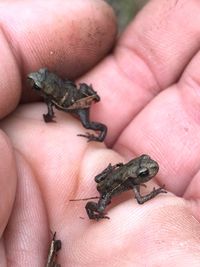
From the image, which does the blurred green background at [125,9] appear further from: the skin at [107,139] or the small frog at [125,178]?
the small frog at [125,178]

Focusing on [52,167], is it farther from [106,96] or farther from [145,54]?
[145,54]

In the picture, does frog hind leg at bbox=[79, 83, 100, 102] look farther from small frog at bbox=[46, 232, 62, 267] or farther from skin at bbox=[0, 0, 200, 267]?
small frog at bbox=[46, 232, 62, 267]

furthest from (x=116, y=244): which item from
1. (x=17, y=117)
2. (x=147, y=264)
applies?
(x=17, y=117)

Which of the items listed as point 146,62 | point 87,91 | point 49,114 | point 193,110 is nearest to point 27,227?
point 49,114

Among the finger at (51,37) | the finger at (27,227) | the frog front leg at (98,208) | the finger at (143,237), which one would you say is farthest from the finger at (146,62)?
the finger at (143,237)

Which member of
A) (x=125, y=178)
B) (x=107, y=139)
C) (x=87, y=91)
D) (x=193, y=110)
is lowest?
(x=107, y=139)

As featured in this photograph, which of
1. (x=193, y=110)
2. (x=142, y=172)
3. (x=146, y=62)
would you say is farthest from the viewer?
(x=146, y=62)

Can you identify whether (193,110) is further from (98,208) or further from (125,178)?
(98,208)

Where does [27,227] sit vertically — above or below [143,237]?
below

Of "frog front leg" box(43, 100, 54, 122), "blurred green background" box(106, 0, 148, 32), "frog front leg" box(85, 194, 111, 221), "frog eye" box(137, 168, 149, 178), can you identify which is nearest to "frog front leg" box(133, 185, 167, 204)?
"frog eye" box(137, 168, 149, 178)
